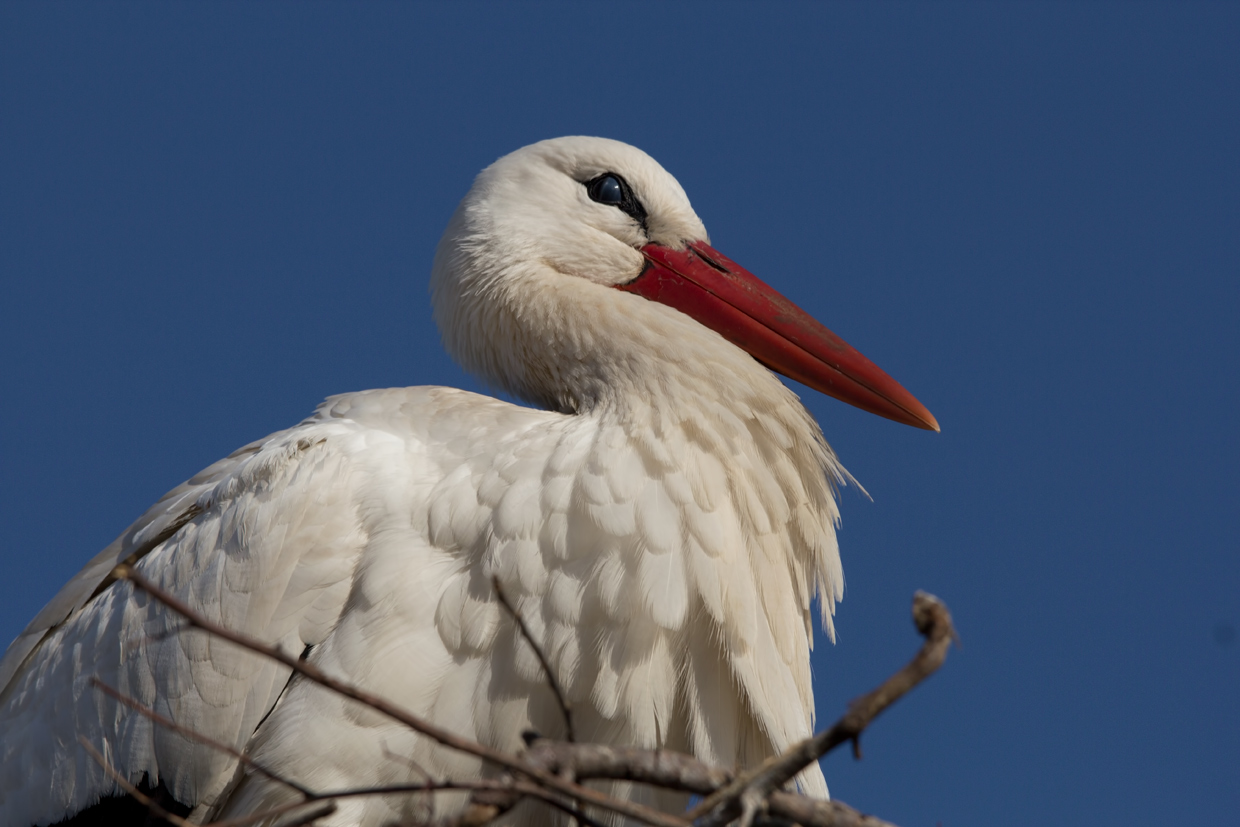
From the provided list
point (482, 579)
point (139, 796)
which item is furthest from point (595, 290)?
point (139, 796)

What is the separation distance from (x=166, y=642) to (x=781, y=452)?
1.13 meters

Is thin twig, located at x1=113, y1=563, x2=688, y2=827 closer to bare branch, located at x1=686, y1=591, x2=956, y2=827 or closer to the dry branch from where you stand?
the dry branch

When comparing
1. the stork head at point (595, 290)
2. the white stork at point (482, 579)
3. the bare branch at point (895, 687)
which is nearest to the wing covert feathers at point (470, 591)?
the white stork at point (482, 579)

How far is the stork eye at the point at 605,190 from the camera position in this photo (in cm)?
278

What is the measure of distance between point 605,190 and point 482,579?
1.15m

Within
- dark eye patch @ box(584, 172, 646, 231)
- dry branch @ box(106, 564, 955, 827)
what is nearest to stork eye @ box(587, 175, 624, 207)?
dark eye patch @ box(584, 172, 646, 231)

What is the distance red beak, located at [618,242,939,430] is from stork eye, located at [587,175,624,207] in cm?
14

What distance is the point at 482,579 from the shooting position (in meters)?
1.95

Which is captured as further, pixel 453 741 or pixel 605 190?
pixel 605 190

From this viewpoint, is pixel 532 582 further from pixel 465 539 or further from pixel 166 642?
pixel 166 642

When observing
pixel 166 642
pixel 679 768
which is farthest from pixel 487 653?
pixel 679 768

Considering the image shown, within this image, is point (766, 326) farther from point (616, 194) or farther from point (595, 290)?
point (616, 194)

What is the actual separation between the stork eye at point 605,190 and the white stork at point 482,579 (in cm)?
34

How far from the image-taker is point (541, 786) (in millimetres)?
1232
